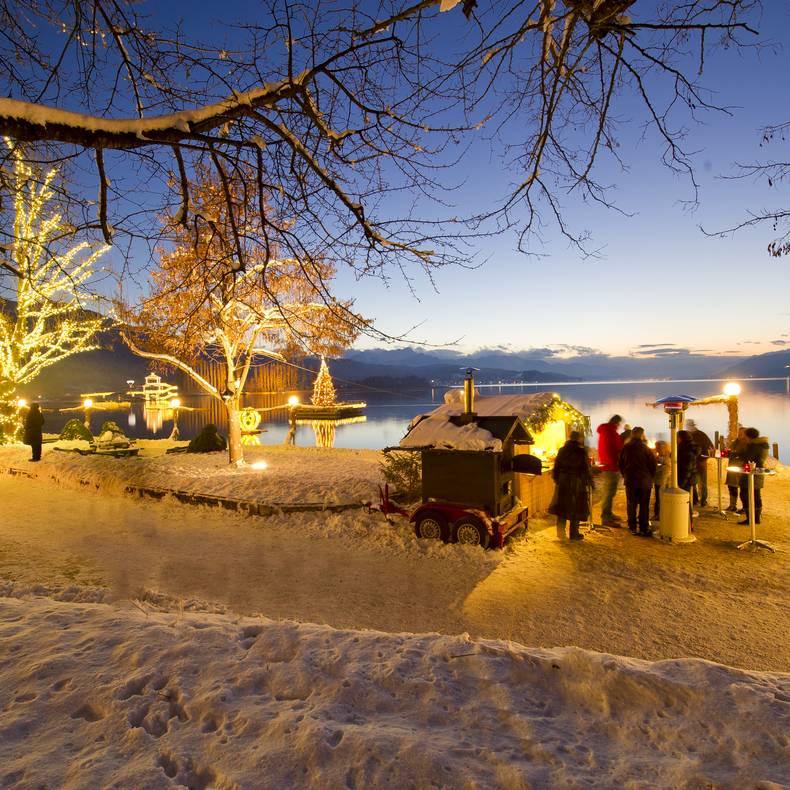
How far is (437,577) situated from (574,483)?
301 cm

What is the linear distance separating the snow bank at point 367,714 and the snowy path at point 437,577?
91.8 inches

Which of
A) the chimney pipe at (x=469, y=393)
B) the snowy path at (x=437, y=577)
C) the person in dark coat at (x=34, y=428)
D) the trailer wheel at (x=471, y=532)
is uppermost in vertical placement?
the chimney pipe at (x=469, y=393)

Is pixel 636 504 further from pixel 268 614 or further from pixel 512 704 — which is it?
pixel 512 704

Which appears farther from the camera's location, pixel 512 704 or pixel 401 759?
pixel 512 704

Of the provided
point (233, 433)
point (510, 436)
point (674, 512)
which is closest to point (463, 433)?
point (510, 436)

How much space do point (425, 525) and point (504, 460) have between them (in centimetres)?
170

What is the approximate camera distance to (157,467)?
13.8 metres

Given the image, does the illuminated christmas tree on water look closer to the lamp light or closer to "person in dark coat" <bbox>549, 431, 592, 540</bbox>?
the lamp light

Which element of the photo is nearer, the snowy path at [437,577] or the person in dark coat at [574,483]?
the snowy path at [437,577]

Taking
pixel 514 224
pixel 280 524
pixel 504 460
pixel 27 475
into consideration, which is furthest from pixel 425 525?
pixel 27 475

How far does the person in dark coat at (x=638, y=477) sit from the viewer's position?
29.2 feet

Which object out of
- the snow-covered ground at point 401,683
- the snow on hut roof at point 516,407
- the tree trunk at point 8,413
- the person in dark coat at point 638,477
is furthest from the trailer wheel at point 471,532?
the tree trunk at point 8,413

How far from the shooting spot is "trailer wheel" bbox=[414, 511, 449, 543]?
8.48 meters

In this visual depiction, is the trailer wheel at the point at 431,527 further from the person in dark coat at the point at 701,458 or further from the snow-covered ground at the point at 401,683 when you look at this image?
the person in dark coat at the point at 701,458
